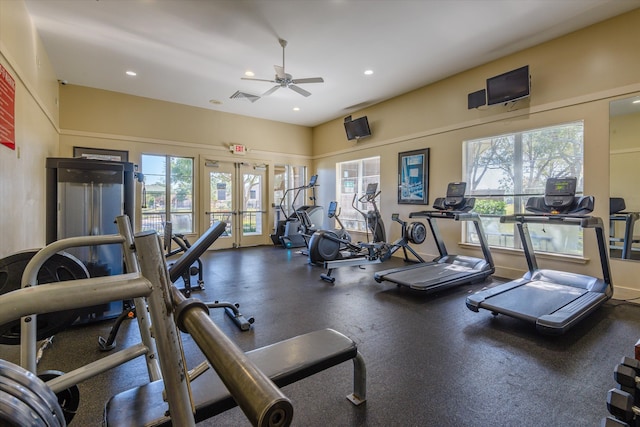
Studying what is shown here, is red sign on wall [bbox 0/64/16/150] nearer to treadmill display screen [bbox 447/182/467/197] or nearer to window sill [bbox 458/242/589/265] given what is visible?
treadmill display screen [bbox 447/182/467/197]

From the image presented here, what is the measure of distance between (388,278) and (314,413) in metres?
2.64

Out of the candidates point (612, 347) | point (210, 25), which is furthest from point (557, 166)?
point (210, 25)

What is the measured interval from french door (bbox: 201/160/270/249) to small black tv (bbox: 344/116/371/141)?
2645 mm

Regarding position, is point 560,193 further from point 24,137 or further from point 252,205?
point 252,205

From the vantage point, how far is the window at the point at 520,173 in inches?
170

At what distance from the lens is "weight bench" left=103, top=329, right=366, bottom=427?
1269 mm

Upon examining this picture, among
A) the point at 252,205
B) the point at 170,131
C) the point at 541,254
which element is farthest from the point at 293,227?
the point at 541,254

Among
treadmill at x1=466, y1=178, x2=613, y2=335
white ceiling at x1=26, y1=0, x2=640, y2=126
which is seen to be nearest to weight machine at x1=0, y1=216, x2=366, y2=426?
treadmill at x1=466, y1=178, x2=613, y2=335

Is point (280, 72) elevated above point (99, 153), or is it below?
above

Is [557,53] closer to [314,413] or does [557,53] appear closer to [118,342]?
[314,413]

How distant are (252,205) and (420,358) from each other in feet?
22.0

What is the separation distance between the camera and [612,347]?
8.50 ft

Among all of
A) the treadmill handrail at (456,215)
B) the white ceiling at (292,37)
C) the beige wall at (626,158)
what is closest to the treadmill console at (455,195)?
the treadmill handrail at (456,215)

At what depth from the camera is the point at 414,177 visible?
20.6 ft
